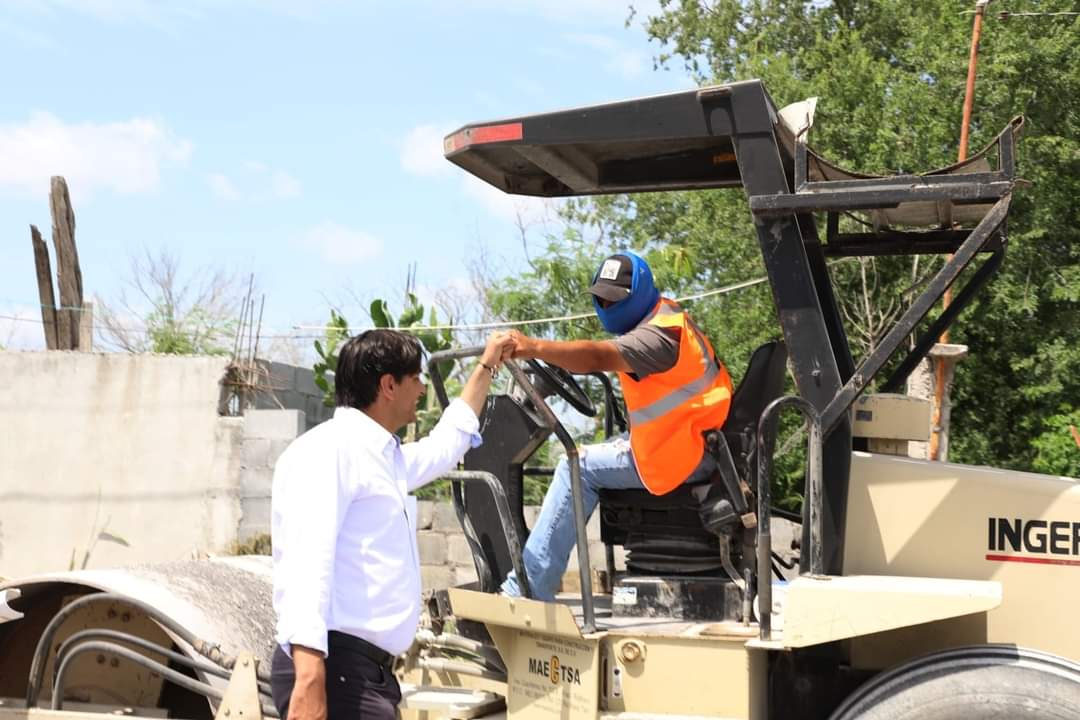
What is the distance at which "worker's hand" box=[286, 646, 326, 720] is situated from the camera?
120 inches

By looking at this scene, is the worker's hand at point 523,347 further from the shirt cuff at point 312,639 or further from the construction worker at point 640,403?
the shirt cuff at point 312,639

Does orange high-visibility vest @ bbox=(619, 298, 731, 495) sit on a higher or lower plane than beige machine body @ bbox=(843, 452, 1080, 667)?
higher

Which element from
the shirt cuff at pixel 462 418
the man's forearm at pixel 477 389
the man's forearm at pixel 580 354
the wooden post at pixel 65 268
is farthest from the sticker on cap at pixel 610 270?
the wooden post at pixel 65 268

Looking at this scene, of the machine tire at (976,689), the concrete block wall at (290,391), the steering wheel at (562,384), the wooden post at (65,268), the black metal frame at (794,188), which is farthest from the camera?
the wooden post at (65,268)

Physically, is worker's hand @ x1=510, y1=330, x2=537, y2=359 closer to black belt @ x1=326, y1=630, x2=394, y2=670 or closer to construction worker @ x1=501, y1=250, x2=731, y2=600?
construction worker @ x1=501, y1=250, x2=731, y2=600

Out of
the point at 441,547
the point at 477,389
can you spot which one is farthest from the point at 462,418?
the point at 441,547

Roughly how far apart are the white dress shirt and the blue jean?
0.98 m

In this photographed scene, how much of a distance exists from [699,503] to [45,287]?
10.2m

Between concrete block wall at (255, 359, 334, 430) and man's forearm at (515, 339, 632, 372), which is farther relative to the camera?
concrete block wall at (255, 359, 334, 430)

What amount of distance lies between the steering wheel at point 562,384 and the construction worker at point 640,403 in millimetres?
220

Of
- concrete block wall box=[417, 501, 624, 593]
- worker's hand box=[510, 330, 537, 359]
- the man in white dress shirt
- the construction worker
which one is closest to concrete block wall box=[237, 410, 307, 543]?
concrete block wall box=[417, 501, 624, 593]

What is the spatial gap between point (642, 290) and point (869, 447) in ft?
3.25

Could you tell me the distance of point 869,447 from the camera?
15.2ft

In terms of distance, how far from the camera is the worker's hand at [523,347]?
3.97m
